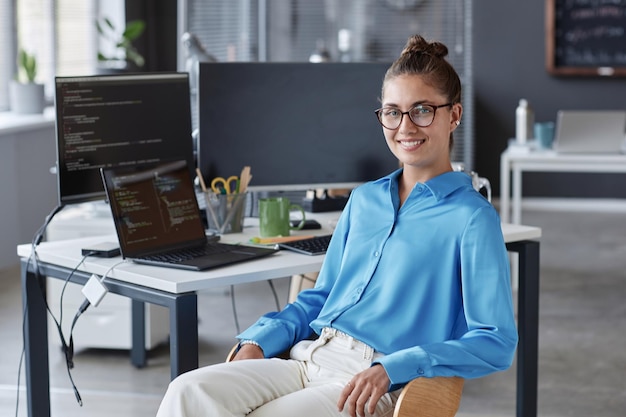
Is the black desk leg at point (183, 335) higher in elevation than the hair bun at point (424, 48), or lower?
lower

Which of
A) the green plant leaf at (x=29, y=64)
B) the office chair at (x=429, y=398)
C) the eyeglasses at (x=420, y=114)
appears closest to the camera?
the office chair at (x=429, y=398)

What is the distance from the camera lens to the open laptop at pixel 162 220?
2.29 metres

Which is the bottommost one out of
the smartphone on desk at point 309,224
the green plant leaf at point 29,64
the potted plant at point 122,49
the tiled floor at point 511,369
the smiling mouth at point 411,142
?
the tiled floor at point 511,369

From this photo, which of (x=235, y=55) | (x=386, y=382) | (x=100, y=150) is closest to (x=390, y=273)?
(x=386, y=382)

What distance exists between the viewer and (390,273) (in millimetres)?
1936

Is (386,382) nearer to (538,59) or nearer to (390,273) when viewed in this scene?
(390,273)

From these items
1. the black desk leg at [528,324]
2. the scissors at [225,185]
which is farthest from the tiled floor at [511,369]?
the scissors at [225,185]

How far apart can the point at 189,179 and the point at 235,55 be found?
12.4ft

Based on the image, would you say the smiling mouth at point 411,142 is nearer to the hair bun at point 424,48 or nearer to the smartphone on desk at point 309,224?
the hair bun at point 424,48

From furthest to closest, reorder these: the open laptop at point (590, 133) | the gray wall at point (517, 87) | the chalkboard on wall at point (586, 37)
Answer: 1. the gray wall at point (517, 87)
2. the chalkboard on wall at point (586, 37)
3. the open laptop at point (590, 133)

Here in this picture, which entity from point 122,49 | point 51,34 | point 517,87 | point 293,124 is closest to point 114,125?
point 293,124

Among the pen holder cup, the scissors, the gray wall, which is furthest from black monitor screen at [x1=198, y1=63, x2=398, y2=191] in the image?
the gray wall

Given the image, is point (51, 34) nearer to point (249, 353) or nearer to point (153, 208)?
point (153, 208)

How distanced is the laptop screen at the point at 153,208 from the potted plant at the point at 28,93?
3560 millimetres
